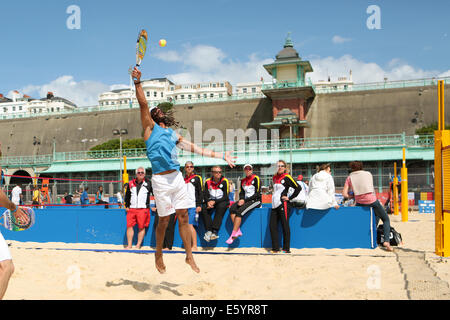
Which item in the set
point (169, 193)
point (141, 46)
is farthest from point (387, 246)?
point (141, 46)

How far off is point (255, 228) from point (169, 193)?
407 centimetres

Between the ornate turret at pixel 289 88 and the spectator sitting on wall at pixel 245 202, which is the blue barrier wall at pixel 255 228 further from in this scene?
the ornate turret at pixel 289 88

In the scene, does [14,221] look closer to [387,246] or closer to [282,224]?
[282,224]

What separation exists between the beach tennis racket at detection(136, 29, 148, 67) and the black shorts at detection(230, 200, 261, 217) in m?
4.34

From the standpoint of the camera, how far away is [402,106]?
4525 centimetres

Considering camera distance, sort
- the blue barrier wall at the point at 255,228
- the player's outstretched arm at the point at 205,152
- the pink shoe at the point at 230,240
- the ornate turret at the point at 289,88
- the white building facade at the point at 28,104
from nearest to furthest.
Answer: the player's outstretched arm at the point at 205,152, the blue barrier wall at the point at 255,228, the pink shoe at the point at 230,240, the ornate turret at the point at 289,88, the white building facade at the point at 28,104

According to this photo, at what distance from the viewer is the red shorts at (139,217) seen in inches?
354

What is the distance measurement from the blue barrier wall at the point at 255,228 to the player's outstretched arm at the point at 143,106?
4.31m

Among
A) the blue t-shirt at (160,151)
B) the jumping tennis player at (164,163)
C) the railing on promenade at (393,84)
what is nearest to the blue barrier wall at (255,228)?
the jumping tennis player at (164,163)

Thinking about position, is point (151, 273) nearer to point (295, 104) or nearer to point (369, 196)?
point (369, 196)

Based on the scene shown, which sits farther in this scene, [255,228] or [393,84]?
[393,84]

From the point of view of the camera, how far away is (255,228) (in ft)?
28.6
